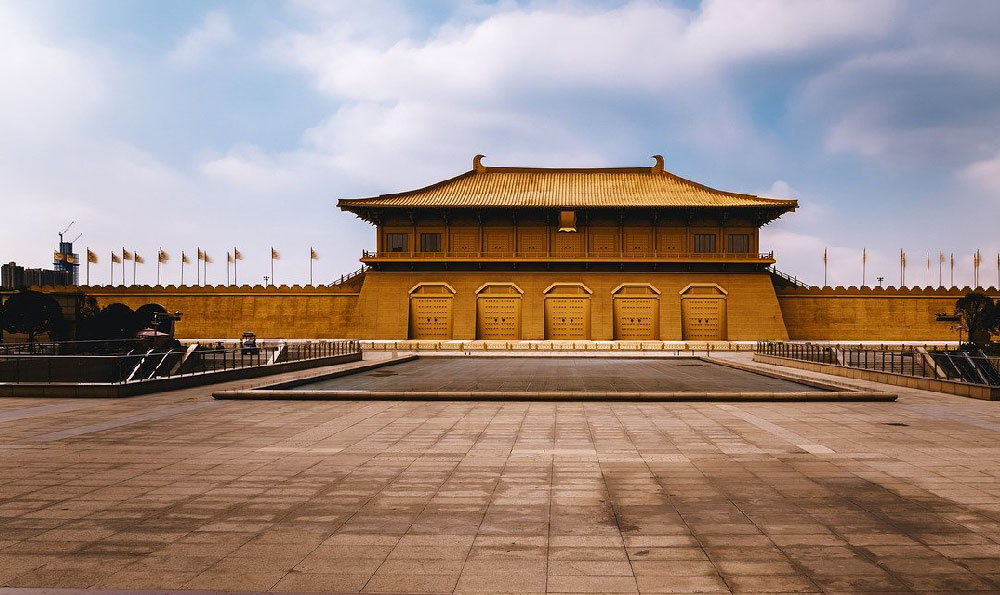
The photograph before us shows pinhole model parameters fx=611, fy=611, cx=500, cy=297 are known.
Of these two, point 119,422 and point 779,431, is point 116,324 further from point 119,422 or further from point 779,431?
point 779,431

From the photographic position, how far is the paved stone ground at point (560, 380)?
15477mm

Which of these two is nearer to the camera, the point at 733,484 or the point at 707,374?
the point at 733,484

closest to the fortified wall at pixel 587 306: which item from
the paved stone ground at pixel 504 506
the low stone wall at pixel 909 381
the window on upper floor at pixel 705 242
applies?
the window on upper floor at pixel 705 242

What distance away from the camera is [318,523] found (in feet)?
17.2

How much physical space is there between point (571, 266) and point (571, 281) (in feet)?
Result: 3.58

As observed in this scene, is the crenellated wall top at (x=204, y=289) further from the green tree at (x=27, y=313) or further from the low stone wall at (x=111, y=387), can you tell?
the low stone wall at (x=111, y=387)

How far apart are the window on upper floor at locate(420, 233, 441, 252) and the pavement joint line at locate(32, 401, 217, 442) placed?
107 ft

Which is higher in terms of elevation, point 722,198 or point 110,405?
point 722,198

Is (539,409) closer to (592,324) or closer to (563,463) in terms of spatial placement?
(563,463)

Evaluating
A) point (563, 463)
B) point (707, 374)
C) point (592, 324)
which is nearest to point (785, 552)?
point (563, 463)

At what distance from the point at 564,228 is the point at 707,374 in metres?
24.8

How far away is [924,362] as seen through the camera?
18.9 meters

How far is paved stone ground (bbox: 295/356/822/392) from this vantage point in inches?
609

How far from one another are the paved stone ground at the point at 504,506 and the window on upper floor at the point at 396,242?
35.4 metres
